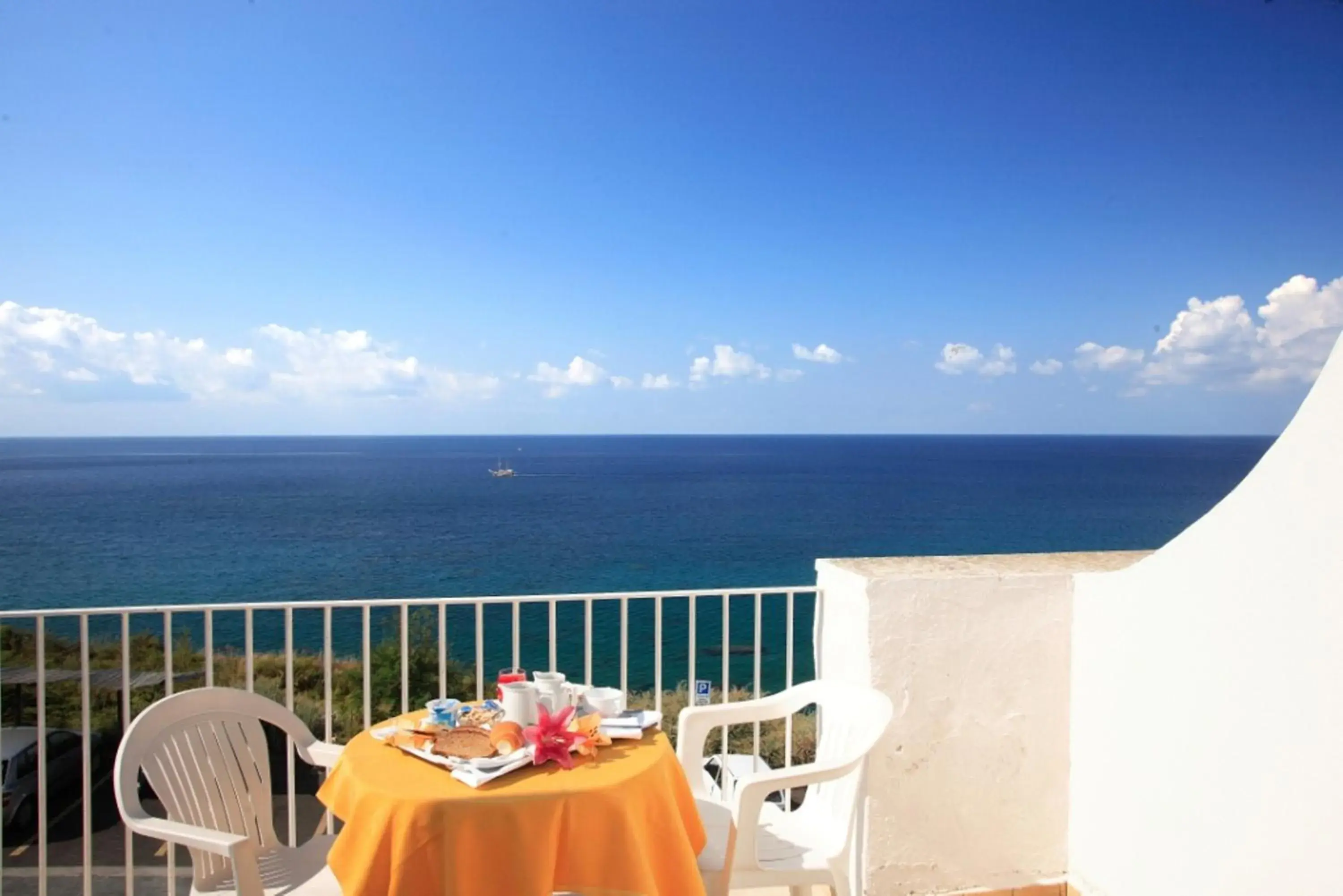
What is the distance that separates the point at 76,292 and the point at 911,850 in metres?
50.1

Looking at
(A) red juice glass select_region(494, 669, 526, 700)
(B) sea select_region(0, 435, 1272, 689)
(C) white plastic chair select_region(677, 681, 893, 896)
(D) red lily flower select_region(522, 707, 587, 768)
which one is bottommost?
(B) sea select_region(0, 435, 1272, 689)

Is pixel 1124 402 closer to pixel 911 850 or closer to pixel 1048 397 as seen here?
pixel 1048 397

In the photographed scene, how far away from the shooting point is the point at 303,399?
159 ft

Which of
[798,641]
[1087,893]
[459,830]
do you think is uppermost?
[459,830]

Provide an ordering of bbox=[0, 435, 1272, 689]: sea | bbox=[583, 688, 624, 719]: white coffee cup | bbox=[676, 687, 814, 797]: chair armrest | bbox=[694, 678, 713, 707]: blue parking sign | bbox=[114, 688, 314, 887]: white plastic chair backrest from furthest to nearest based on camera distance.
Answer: bbox=[0, 435, 1272, 689]: sea
bbox=[694, 678, 713, 707]: blue parking sign
bbox=[676, 687, 814, 797]: chair armrest
bbox=[583, 688, 624, 719]: white coffee cup
bbox=[114, 688, 314, 887]: white plastic chair backrest

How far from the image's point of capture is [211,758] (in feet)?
7.28

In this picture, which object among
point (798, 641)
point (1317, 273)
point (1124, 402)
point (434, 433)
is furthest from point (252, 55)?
point (434, 433)

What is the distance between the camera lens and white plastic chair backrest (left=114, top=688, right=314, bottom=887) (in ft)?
6.66

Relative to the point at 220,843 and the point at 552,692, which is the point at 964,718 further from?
the point at 220,843

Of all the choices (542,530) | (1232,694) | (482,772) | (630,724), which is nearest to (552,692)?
(630,724)

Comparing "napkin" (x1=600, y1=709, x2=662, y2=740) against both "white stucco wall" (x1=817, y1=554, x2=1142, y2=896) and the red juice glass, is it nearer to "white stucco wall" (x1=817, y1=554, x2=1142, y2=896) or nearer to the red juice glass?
the red juice glass

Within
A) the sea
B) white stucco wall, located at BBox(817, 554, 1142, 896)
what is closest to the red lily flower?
the sea

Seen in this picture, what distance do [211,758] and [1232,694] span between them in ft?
8.42

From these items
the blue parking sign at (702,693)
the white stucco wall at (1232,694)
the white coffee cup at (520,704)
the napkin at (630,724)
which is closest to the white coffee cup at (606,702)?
the napkin at (630,724)
